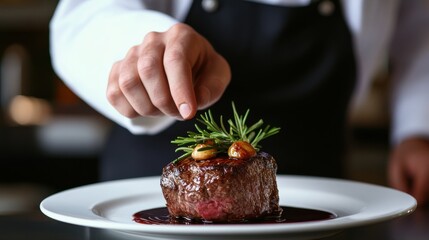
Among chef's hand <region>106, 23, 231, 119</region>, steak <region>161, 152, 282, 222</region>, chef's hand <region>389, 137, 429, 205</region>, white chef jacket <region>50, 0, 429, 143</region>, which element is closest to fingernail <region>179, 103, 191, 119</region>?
chef's hand <region>106, 23, 231, 119</region>

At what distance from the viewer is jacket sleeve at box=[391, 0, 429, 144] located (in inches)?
70.4

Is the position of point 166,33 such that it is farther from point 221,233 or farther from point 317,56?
point 317,56

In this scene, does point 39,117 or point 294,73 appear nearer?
point 294,73

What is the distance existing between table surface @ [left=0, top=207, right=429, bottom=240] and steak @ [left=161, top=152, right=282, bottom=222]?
0.11 meters

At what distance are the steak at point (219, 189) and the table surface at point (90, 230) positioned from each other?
106 mm

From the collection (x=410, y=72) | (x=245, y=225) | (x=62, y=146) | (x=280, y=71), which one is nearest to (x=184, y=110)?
(x=245, y=225)

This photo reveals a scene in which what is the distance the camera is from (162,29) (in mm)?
1291

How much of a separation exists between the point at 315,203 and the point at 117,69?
0.39m

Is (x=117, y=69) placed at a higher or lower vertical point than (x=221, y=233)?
higher

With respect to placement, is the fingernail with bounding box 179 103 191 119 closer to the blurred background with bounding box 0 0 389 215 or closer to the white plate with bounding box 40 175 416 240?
the white plate with bounding box 40 175 416 240

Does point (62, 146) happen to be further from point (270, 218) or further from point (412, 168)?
point (270, 218)

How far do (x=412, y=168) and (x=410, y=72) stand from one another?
0.33 meters

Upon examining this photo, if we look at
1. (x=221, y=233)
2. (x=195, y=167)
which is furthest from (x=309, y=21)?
(x=221, y=233)

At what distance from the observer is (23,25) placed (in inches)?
163
